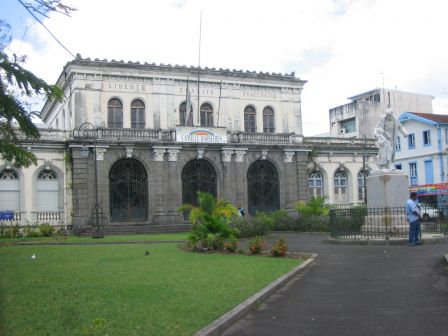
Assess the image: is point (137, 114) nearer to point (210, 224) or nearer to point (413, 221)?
point (210, 224)

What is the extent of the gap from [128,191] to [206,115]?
7891 mm

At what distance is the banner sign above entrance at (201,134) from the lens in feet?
113

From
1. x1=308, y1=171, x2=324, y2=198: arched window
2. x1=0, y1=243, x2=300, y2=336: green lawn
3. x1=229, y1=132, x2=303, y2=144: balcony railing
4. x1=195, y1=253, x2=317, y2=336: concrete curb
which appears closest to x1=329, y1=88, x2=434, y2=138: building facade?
x1=308, y1=171, x2=324, y2=198: arched window

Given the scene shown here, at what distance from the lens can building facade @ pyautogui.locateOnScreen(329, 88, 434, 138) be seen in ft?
198

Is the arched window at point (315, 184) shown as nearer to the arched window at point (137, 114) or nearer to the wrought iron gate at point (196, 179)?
the wrought iron gate at point (196, 179)

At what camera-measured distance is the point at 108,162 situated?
3278cm

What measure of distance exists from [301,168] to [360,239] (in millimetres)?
19599

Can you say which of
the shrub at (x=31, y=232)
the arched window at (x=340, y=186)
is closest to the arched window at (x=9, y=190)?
the shrub at (x=31, y=232)

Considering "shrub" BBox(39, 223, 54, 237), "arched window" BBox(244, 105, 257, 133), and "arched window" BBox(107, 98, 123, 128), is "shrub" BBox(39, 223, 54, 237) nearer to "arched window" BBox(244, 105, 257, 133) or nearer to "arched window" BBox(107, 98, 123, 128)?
"arched window" BBox(107, 98, 123, 128)

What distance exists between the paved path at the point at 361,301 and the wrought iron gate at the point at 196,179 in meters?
21.3

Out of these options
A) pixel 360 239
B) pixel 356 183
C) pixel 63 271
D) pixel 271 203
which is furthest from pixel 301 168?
pixel 63 271

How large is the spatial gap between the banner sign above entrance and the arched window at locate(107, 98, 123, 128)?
3.93 metres

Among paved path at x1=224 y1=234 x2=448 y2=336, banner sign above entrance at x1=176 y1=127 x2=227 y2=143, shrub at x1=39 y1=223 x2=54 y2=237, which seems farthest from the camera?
banner sign above entrance at x1=176 y1=127 x2=227 y2=143

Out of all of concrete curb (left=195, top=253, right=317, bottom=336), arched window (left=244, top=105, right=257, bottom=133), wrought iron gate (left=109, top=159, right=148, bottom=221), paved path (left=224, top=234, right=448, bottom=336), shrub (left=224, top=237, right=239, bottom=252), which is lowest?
paved path (left=224, top=234, right=448, bottom=336)
